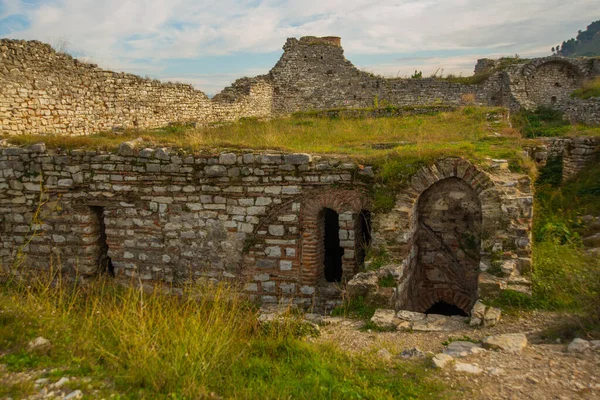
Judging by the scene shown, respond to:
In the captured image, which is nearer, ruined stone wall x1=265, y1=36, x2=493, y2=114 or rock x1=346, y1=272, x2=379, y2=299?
rock x1=346, y1=272, x2=379, y2=299

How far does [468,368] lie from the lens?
4375 millimetres

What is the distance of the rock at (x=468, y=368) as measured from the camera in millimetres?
4311

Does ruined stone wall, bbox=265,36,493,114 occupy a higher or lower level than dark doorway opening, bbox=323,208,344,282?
higher

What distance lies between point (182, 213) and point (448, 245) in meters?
4.86

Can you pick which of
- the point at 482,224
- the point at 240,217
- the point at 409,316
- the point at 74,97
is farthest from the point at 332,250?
the point at 74,97

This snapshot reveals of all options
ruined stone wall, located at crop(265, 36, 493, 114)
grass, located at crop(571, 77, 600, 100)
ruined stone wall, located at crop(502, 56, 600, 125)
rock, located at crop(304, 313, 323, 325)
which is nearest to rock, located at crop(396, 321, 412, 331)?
rock, located at crop(304, 313, 323, 325)

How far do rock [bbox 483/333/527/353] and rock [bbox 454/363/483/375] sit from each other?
547mm

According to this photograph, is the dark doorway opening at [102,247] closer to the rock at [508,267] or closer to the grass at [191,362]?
the grass at [191,362]

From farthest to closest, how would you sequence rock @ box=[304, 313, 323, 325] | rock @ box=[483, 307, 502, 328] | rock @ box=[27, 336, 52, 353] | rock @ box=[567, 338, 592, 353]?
rock @ box=[304, 313, 323, 325] → rock @ box=[483, 307, 502, 328] → rock @ box=[27, 336, 52, 353] → rock @ box=[567, 338, 592, 353]

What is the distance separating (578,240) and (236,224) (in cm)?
639

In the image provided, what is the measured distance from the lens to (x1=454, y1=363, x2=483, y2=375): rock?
4.31 meters

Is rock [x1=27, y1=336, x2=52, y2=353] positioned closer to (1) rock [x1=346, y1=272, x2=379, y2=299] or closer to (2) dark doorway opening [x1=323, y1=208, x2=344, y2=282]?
(1) rock [x1=346, y1=272, x2=379, y2=299]

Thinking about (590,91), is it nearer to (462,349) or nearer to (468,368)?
(462,349)

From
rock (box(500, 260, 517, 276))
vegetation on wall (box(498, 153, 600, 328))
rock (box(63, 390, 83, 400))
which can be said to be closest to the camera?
rock (box(63, 390, 83, 400))
